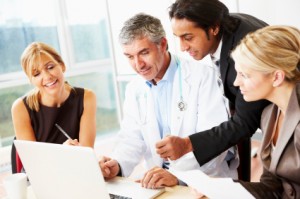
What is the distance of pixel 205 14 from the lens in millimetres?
1701

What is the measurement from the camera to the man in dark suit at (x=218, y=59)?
1.65 m

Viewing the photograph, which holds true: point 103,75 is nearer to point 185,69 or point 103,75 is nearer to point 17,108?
point 17,108

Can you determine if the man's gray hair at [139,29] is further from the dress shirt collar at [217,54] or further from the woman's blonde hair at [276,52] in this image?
the woman's blonde hair at [276,52]

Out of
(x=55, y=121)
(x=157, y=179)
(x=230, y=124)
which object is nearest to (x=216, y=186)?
(x=157, y=179)

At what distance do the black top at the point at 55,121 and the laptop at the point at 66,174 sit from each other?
887 millimetres

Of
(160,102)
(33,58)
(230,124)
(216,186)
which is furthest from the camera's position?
(33,58)

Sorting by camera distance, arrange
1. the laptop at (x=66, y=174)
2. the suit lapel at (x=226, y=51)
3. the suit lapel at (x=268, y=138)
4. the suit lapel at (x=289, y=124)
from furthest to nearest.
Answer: the suit lapel at (x=226, y=51) < the suit lapel at (x=268, y=138) < the suit lapel at (x=289, y=124) < the laptop at (x=66, y=174)

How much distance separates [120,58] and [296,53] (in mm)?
3389

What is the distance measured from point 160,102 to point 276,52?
2.42 feet

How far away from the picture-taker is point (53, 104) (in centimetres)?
227

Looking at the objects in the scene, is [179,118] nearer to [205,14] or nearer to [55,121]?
[205,14]

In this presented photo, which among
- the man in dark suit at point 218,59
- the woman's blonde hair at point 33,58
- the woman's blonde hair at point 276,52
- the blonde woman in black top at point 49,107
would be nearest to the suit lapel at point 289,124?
the woman's blonde hair at point 276,52

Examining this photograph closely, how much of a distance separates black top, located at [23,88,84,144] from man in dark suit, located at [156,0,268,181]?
0.82 m

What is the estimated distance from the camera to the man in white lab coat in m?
1.78
